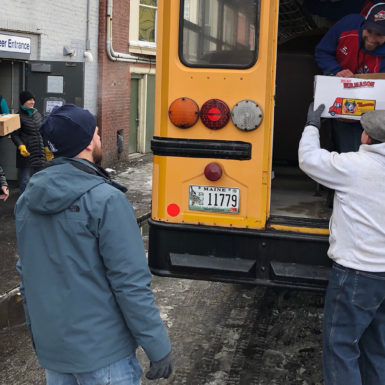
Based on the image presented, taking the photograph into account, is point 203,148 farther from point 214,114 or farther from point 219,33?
point 219,33

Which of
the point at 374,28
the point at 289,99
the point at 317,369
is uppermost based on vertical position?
the point at 374,28

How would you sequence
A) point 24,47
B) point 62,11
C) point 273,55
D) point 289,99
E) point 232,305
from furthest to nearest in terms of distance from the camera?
point 62,11 < point 24,47 < point 289,99 < point 232,305 < point 273,55

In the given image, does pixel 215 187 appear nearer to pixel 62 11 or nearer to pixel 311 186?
pixel 311 186

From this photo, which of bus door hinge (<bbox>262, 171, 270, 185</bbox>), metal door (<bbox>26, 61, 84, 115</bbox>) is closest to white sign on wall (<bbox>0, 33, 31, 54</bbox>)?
metal door (<bbox>26, 61, 84, 115</bbox>)

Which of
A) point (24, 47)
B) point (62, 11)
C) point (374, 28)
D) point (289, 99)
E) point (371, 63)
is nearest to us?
point (374, 28)

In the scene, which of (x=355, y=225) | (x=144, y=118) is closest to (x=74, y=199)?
(x=355, y=225)

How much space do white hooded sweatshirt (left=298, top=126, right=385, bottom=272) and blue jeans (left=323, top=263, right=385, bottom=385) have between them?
84 mm

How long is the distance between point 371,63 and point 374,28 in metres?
0.33

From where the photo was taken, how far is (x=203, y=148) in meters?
3.88

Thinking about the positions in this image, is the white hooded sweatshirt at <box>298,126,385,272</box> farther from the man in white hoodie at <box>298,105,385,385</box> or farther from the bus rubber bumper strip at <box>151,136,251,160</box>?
the bus rubber bumper strip at <box>151,136,251,160</box>

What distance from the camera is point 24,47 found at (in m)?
10.7

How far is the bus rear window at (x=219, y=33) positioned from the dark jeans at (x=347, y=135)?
96cm

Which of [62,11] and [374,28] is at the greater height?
[62,11]

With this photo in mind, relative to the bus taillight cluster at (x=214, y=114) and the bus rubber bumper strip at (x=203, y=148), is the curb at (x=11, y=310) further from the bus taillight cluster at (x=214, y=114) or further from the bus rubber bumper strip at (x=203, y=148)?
the bus taillight cluster at (x=214, y=114)
